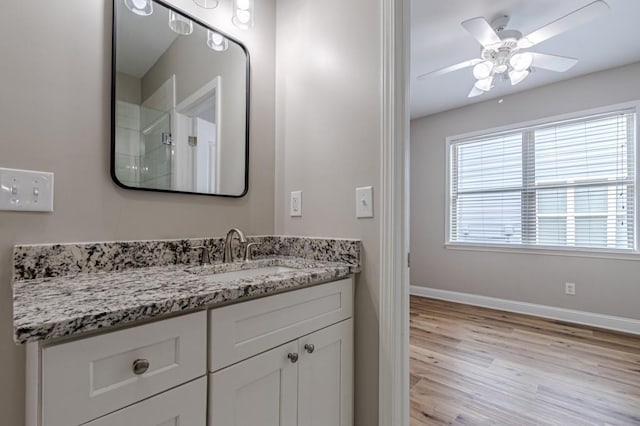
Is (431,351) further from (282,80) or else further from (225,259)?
(282,80)

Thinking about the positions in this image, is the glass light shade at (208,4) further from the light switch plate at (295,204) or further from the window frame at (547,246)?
the window frame at (547,246)

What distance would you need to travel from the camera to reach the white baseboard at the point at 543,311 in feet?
9.25

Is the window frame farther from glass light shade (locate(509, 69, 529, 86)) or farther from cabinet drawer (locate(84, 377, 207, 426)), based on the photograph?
cabinet drawer (locate(84, 377, 207, 426))

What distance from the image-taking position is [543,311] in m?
3.21

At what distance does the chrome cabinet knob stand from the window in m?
3.79

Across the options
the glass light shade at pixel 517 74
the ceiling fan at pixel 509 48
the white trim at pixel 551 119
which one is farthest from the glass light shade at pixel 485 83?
the white trim at pixel 551 119

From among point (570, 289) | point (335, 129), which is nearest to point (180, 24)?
point (335, 129)

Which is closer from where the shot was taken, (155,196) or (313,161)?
(155,196)

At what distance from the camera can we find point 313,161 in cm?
146

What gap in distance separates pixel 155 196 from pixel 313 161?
70cm

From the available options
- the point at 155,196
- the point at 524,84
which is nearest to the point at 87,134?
the point at 155,196

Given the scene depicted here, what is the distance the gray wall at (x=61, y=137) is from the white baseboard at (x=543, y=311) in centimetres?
358

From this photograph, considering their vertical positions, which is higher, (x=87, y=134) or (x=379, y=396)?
(x=87, y=134)

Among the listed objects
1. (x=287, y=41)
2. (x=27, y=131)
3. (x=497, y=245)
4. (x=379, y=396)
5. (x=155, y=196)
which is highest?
(x=287, y=41)
